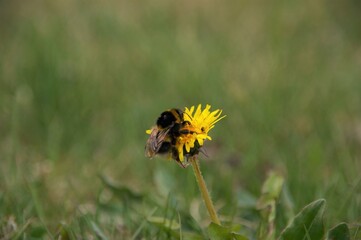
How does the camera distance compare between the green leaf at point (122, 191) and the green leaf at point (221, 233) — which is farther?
the green leaf at point (122, 191)

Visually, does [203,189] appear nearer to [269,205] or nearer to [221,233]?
[221,233]

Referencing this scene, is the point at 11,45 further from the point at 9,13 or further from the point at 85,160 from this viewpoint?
the point at 85,160

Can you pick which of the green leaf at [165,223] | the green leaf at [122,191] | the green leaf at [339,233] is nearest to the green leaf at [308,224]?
the green leaf at [339,233]

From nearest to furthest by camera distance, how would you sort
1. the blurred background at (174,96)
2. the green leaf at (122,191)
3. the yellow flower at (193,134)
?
the yellow flower at (193,134) → the green leaf at (122,191) → the blurred background at (174,96)

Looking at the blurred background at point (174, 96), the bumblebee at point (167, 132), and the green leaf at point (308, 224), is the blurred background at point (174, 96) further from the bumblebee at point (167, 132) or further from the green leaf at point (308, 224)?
the bumblebee at point (167, 132)

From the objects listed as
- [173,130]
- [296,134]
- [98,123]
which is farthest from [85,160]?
[173,130]

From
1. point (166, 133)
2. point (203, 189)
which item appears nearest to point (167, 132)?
point (166, 133)
